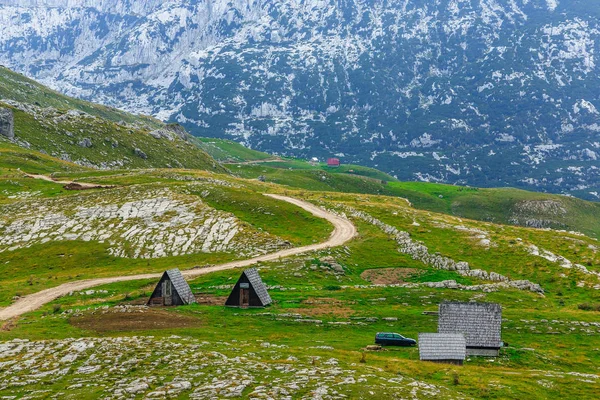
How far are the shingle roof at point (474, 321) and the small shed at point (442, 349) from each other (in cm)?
490

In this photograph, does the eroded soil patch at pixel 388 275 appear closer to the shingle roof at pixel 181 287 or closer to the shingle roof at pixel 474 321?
the shingle roof at pixel 181 287

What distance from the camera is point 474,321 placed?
178 feet

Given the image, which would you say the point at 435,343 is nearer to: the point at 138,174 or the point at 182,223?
the point at 182,223

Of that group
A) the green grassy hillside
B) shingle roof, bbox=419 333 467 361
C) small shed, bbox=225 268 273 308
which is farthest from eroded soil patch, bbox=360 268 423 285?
shingle roof, bbox=419 333 467 361

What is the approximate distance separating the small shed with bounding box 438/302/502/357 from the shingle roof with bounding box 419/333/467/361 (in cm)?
484

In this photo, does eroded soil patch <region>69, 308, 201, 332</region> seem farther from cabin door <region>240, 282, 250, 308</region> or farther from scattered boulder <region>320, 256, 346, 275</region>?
scattered boulder <region>320, 256, 346, 275</region>

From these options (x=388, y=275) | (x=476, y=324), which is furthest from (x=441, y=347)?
(x=388, y=275)

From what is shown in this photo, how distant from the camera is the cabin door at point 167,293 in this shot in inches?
2662

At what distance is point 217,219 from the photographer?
366ft

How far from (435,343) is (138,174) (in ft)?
426

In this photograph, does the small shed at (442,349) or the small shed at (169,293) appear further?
the small shed at (169,293)

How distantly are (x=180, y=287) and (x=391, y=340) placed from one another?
93.1 feet

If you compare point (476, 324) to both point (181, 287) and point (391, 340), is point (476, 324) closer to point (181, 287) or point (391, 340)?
point (391, 340)

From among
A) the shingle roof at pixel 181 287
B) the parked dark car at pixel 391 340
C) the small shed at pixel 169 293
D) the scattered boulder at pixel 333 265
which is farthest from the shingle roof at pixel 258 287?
the scattered boulder at pixel 333 265
